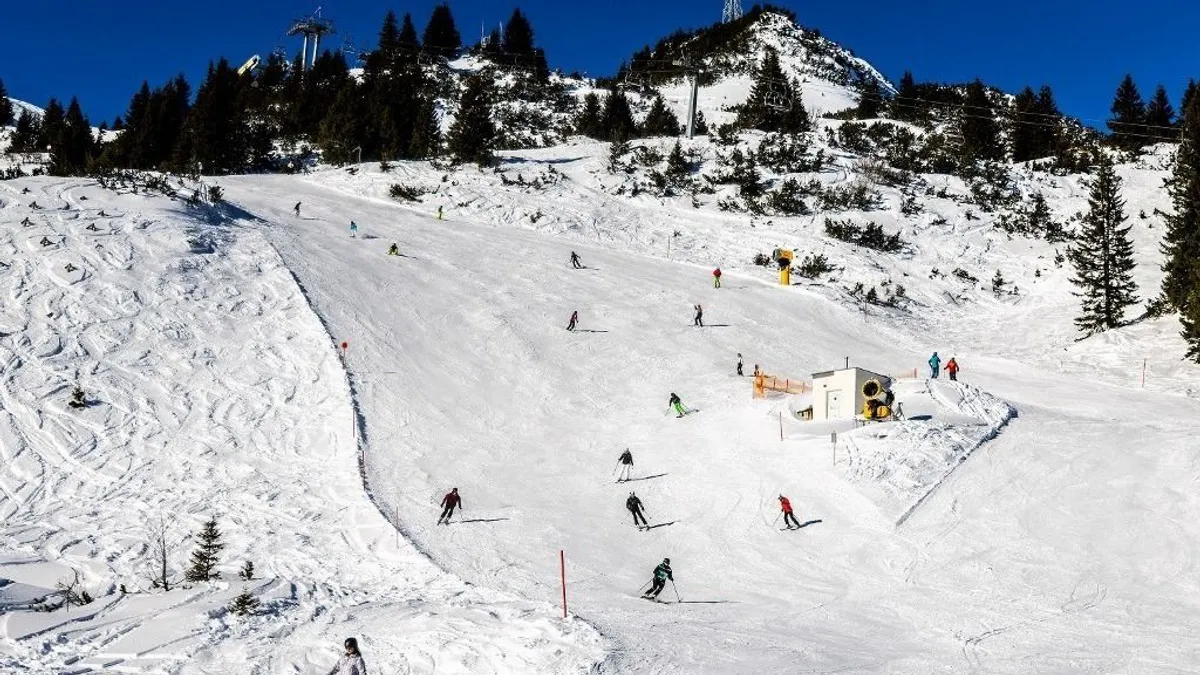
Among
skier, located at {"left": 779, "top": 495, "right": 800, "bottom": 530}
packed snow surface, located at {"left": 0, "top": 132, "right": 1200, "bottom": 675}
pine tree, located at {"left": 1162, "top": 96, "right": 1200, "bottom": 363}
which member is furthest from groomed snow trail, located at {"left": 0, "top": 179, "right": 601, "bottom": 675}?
pine tree, located at {"left": 1162, "top": 96, "right": 1200, "bottom": 363}

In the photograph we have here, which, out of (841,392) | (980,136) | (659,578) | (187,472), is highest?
(980,136)

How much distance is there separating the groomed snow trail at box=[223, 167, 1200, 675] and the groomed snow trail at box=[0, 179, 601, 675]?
1434 millimetres

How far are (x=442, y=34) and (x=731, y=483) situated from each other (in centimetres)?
9632

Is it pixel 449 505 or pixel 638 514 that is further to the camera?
pixel 638 514

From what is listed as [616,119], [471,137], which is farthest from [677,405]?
[616,119]

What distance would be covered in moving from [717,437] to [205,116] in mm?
49246

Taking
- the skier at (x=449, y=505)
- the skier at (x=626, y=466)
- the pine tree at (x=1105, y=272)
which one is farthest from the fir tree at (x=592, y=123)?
the skier at (x=449, y=505)

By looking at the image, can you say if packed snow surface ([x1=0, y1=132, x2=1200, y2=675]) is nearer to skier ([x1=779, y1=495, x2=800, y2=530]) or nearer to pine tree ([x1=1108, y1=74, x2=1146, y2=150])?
skier ([x1=779, y1=495, x2=800, y2=530])

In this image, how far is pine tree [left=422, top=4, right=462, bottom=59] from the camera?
105188 mm

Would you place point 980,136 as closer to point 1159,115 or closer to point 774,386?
point 1159,115

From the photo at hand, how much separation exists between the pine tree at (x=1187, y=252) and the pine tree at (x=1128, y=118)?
2589 centimetres

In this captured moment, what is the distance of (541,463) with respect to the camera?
23922 mm

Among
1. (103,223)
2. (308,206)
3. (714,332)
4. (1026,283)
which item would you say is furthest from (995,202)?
(103,223)

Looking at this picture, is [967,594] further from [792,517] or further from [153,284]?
[153,284]
